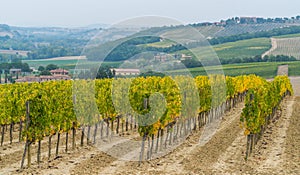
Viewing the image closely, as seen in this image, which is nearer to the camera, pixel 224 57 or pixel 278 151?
pixel 278 151

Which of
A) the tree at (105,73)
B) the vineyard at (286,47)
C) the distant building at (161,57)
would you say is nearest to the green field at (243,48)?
the vineyard at (286,47)

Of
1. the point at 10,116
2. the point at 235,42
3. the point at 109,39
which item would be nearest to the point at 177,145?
the point at 10,116

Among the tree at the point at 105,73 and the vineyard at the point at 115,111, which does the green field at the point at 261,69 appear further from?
the vineyard at the point at 115,111

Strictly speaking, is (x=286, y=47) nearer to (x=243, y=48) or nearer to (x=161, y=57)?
(x=243, y=48)

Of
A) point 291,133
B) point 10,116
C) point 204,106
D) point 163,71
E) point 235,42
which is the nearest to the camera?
point 10,116

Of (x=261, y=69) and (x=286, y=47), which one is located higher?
(x=286, y=47)

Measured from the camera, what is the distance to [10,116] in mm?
27688

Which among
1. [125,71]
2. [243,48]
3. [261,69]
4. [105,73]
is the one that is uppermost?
[243,48]

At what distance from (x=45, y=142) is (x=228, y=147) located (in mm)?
11511

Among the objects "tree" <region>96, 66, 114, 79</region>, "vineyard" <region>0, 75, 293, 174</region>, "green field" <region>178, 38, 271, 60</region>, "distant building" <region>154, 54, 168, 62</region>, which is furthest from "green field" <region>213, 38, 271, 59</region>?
"vineyard" <region>0, 75, 293, 174</region>

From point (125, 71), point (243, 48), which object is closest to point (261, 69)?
point (243, 48)

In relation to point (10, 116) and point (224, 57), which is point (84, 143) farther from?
point (224, 57)

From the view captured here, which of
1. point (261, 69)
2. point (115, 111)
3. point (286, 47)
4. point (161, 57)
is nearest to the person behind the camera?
point (115, 111)

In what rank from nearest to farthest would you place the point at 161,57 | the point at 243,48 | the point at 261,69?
the point at 161,57 < the point at 261,69 < the point at 243,48
